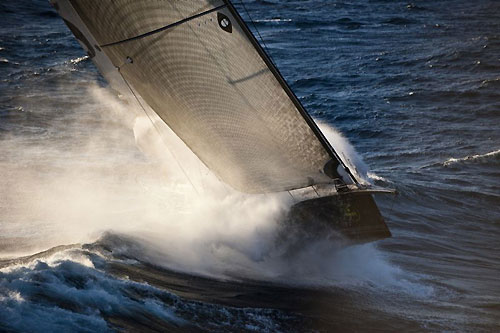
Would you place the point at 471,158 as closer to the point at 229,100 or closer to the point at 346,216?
the point at 346,216

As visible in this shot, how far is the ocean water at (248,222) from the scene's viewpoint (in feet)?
24.2

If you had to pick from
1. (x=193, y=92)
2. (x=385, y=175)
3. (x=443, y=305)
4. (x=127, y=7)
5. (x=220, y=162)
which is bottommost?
(x=443, y=305)

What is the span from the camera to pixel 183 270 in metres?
8.84

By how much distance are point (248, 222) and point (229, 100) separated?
2.11 metres

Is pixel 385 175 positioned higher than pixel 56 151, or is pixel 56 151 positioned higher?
pixel 56 151

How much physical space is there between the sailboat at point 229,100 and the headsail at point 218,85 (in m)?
0.01

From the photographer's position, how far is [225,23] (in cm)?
773

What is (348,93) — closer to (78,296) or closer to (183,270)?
(183,270)

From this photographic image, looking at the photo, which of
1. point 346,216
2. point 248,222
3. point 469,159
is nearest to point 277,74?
point 346,216

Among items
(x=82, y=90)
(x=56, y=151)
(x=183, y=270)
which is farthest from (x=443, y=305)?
(x=82, y=90)

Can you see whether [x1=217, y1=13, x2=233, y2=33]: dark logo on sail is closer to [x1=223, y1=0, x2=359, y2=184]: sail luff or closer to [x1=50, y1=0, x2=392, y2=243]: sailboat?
[x1=50, y1=0, x2=392, y2=243]: sailboat

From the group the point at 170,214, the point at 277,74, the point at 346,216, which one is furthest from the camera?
the point at 170,214

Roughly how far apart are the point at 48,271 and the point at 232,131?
284cm

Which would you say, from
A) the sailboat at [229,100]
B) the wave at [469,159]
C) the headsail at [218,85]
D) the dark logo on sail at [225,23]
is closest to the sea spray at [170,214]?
the sailboat at [229,100]
